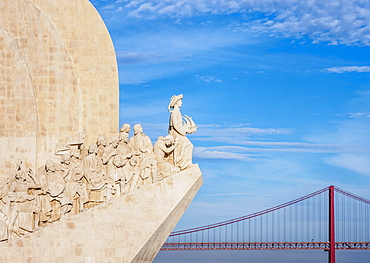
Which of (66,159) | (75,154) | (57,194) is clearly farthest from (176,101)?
(57,194)

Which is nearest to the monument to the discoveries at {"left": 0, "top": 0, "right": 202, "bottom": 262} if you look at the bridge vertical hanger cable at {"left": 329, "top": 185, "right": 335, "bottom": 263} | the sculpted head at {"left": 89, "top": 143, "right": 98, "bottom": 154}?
the sculpted head at {"left": 89, "top": 143, "right": 98, "bottom": 154}

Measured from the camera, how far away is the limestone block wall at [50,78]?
15.1 metres

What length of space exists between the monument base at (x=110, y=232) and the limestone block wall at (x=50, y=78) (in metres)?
1.97

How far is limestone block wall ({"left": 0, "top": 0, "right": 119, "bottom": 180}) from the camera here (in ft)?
49.6

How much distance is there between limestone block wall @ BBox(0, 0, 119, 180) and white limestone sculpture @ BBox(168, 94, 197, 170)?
128 cm

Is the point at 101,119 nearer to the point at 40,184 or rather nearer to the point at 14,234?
the point at 40,184

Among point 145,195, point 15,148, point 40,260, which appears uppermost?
point 15,148

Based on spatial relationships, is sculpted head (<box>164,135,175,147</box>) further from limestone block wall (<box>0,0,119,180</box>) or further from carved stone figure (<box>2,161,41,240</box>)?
carved stone figure (<box>2,161,41,240</box>)

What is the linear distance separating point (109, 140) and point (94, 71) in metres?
1.55

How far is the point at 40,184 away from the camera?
1425 centimetres

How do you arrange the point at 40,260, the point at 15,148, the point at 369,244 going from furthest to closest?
the point at 369,244
the point at 15,148
the point at 40,260

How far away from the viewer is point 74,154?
14.7 m

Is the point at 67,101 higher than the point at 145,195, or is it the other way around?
the point at 67,101

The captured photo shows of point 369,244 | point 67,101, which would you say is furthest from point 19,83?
point 369,244
